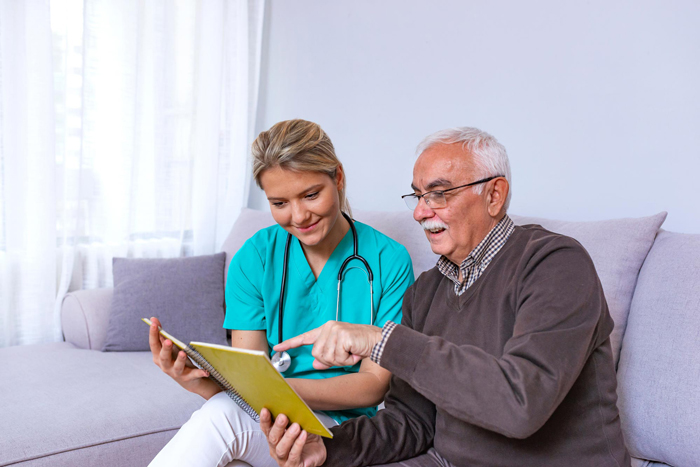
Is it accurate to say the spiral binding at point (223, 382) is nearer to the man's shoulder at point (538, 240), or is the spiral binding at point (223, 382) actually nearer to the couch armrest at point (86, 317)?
the man's shoulder at point (538, 240)

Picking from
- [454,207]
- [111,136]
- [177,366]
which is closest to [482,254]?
[454,207]

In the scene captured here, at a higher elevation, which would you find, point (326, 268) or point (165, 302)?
point (326, 268)

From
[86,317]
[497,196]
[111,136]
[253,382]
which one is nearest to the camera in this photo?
[253,382]

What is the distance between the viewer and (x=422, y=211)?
1.17m

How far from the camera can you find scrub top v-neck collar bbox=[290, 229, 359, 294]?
1.49 metres

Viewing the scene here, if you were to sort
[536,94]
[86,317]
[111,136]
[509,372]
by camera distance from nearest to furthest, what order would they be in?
[509,372] < [536,94] < [86,317] < [111,136]

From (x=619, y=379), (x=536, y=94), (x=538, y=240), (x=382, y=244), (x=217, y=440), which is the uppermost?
(x=536, y=94)

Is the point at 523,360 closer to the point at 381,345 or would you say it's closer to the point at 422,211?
the point at 381,345

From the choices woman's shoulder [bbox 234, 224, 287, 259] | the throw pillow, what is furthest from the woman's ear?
the throw pillow

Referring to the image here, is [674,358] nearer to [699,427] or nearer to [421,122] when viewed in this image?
[699,427]

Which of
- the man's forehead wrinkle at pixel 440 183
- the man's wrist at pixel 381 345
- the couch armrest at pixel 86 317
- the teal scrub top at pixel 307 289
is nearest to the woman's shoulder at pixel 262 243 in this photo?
the teal scrub top at pixel 307 289

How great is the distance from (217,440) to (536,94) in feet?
4.63

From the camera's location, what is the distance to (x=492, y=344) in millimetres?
1053

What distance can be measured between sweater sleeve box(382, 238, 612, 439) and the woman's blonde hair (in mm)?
552
